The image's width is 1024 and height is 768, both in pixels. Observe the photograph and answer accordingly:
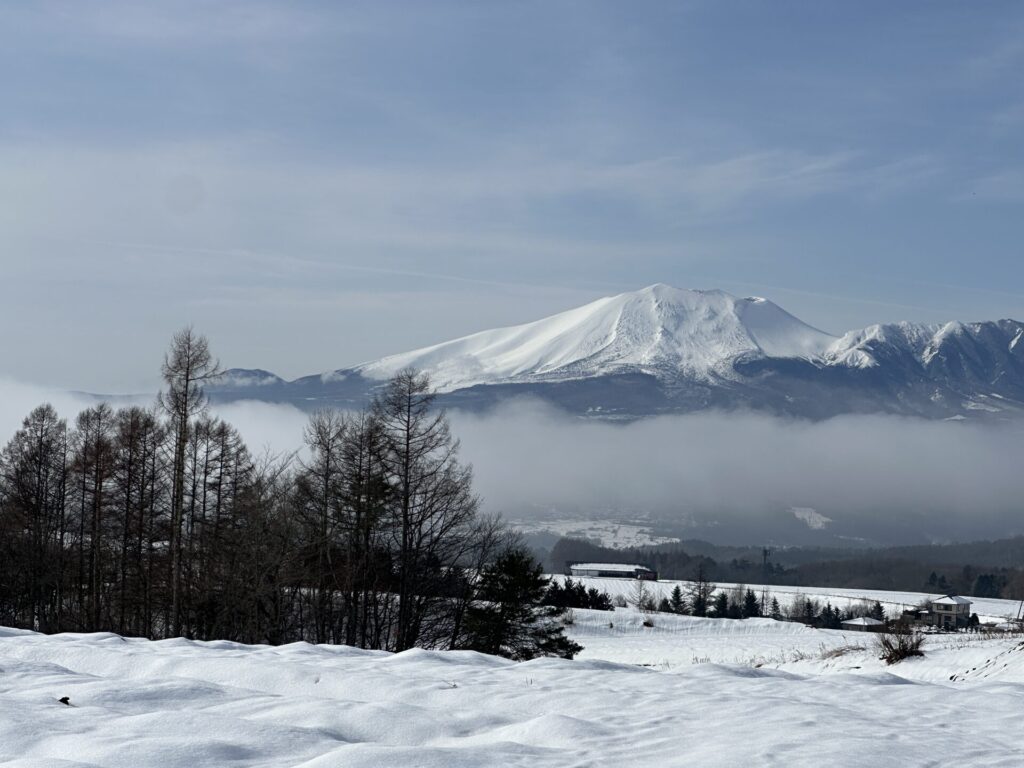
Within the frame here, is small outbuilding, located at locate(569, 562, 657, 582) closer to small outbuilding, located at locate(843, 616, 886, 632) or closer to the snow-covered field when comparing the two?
the snow-covered field

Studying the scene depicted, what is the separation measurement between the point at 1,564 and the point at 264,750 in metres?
31.5

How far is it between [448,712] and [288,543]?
784 inches

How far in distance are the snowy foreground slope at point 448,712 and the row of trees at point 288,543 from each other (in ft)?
41.6

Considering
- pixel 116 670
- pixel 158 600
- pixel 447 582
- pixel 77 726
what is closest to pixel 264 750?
pixel 77 726

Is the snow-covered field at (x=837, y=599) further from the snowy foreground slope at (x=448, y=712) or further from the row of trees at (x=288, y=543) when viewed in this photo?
the snowy foreground slope at (x=448, y=712)

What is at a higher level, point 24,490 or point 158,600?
point 24,490

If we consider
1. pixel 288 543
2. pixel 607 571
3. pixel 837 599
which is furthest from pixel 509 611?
pixel 607 571

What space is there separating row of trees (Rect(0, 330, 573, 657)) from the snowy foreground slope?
12691 mm

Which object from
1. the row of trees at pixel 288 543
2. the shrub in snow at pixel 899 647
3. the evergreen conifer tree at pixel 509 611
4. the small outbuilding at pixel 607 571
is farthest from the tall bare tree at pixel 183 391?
the small outbuilding at pixel 607 571

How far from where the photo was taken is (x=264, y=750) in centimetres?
702

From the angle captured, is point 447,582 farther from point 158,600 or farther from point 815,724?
point 815,724

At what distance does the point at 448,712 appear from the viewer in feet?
29.9

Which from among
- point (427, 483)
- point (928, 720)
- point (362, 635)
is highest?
point (427, 483)

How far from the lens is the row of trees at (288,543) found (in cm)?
2708
